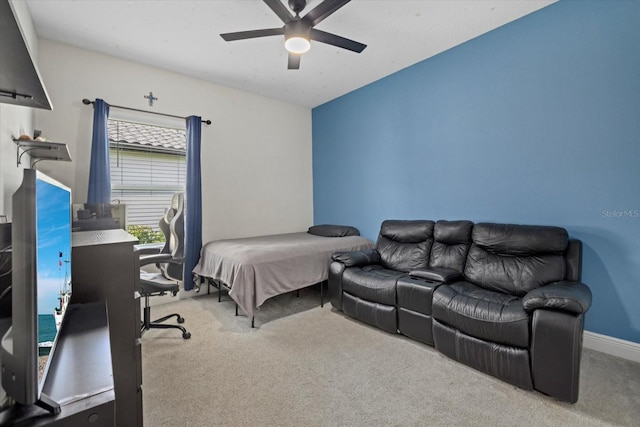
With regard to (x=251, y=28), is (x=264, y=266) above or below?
below

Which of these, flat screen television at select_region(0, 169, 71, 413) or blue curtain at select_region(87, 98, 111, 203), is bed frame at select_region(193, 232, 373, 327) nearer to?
blue curtain at select_region(87, 98, 111, 203)

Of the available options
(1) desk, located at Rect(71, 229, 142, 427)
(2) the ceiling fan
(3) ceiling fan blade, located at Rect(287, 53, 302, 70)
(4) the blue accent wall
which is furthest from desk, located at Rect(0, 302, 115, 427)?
(4) the blue accent wall

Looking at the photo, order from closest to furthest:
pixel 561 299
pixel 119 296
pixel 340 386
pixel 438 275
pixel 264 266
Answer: pixel 119 296, pixel 561 299, pixel 340 386, pixel 438 275, pixel 264 266

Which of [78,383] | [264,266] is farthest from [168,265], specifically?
[78,383]

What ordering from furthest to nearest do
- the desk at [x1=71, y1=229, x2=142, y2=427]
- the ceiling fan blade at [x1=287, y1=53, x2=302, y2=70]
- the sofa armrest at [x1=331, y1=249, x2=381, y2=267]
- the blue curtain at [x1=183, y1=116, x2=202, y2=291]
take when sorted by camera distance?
the blue curtain at [x1=183, y1=116, x2=202, y2=291], the sofa armrest at [x1=331, y1=249, x2=381, y2=267], the ceiling fan blade at [x1=287, y1=53, x2=302, y2=70], the desk at [x1=71, y1=229, x2=142, y2=427]

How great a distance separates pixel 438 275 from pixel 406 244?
86 cm

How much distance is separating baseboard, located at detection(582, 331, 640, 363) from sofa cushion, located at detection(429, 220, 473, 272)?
107 centimetres

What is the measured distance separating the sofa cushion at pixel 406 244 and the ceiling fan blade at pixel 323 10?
223 cm

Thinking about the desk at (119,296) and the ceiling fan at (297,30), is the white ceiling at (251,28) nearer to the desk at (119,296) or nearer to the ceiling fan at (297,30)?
the ceiling fan at (297,30)

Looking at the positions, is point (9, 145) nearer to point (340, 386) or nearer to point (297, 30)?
point (297, 30)

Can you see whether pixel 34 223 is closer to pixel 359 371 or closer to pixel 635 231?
pixel 359 371

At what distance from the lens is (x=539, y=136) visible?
8.70 feet

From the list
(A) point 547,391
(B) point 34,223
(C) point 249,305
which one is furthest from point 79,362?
(A) point 547,391

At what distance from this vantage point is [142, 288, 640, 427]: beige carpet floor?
169 cm
